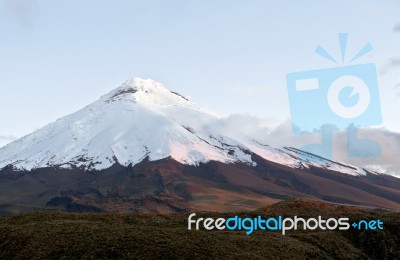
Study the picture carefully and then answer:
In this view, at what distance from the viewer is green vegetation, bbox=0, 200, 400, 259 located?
32.3 meters

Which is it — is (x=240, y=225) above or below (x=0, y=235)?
below

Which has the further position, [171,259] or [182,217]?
[182,217]

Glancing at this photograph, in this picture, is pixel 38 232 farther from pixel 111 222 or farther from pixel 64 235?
pixel 111 222

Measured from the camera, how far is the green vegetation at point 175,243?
3231cm

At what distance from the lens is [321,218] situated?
48.8 m

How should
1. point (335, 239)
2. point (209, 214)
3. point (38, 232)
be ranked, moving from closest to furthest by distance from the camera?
point (38, 232)
point (335, 239)
point (209, 214)

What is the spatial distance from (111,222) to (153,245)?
1200 centimetres

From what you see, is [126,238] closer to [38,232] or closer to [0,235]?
[38,232]

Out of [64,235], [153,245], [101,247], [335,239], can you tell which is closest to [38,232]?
[64,235]

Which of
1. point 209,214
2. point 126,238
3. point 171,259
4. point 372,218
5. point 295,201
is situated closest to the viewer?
point 171,259

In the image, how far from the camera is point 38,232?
120 feet

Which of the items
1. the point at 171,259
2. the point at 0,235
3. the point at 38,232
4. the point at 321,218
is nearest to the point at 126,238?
the point at 171,259

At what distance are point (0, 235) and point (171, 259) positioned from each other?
14.0 m

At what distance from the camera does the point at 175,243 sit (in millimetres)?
33094
